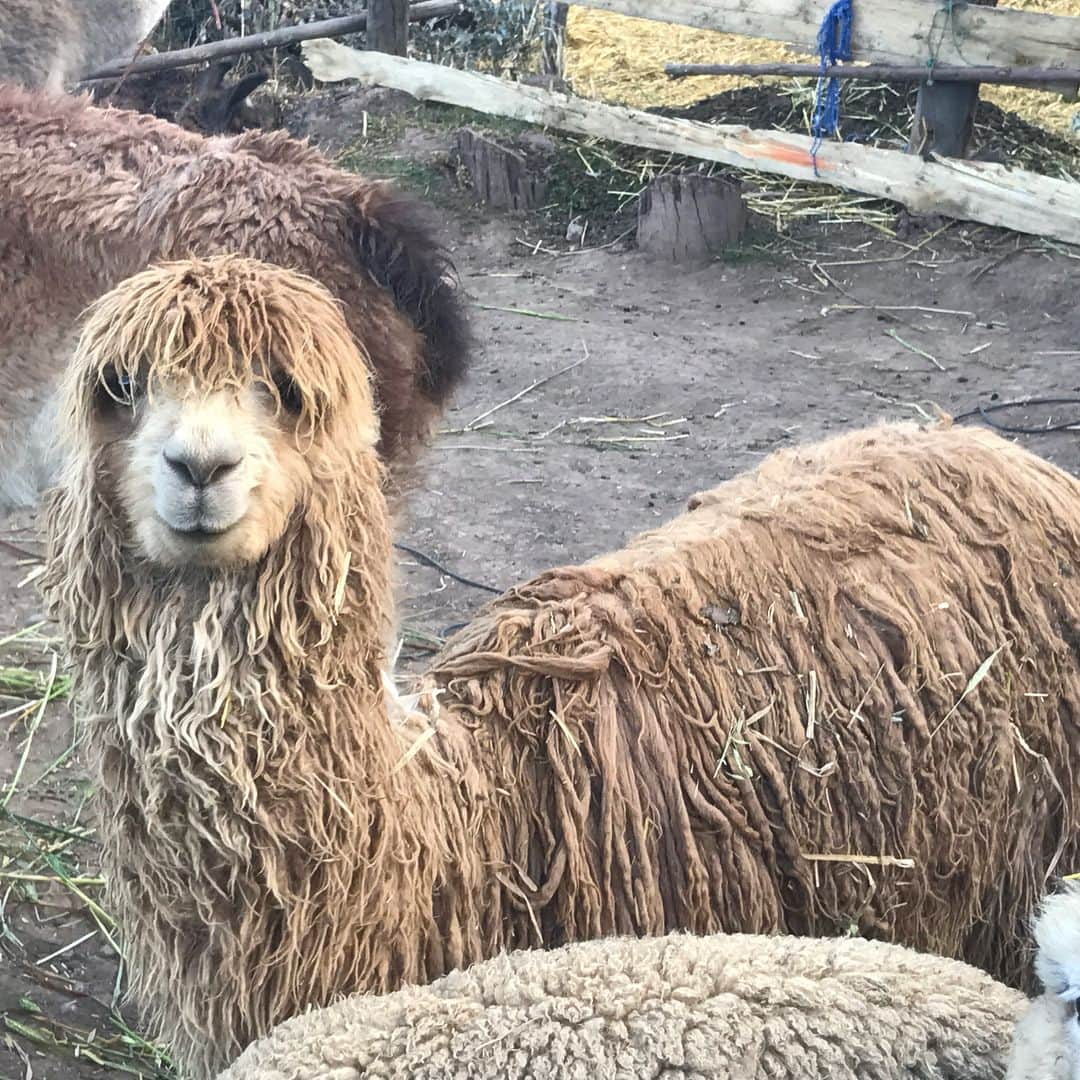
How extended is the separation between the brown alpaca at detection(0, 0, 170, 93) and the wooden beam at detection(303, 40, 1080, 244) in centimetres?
339

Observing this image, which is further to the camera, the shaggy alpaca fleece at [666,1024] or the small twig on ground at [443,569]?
the small twig on ground at [443,569]

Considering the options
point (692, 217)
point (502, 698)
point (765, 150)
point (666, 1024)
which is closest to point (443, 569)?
point (502, 698)

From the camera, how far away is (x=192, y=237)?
333 centimetres

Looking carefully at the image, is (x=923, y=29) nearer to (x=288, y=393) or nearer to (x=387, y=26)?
(x=387, y=26)

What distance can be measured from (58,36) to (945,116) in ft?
15.6

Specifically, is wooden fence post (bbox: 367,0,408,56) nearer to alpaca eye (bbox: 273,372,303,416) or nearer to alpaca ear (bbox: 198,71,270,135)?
alpaca ear (bbox: 198,71,270,135)

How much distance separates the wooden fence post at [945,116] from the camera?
7.30 m

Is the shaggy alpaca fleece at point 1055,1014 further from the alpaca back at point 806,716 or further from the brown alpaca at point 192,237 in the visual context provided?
the brown alpaca at point 192,237

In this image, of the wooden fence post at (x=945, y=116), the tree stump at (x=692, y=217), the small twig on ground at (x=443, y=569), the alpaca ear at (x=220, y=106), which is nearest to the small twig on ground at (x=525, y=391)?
the small twig on ground at (x=443, y=569)

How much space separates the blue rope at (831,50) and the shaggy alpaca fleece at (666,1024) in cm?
671

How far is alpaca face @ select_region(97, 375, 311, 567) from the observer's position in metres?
1.78

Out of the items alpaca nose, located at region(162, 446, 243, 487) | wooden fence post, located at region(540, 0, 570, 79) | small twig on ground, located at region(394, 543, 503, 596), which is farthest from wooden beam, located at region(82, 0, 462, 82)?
alpaca nose, located at region(162, 446, 243, 487)

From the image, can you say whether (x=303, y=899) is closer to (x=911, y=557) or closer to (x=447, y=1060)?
(x=447, y=1060)

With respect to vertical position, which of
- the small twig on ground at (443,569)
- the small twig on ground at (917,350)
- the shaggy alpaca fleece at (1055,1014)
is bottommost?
the small twig on ground at (443,569)
